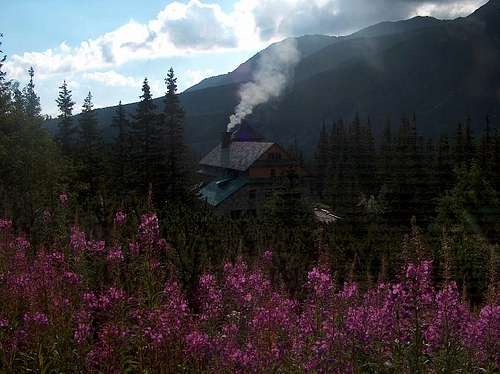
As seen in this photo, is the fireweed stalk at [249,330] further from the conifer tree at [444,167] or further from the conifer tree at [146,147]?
the conifer tree at [444,167]

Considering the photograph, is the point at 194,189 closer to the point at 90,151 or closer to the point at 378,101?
the point at 90,151

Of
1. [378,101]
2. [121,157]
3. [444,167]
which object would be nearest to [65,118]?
[121,157]

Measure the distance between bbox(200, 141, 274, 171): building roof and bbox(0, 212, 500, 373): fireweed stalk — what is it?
44.5 m

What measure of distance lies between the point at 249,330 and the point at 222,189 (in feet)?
152

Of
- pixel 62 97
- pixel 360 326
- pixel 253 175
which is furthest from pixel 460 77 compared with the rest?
pixel 360 326

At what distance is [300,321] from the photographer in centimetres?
428

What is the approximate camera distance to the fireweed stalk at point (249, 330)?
353 cm

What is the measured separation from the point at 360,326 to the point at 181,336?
1260 mm

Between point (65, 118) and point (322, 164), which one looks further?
point (322, 164)

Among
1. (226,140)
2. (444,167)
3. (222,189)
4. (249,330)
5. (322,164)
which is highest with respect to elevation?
(226,140)

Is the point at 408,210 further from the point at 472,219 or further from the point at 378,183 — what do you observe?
the point at 378,183

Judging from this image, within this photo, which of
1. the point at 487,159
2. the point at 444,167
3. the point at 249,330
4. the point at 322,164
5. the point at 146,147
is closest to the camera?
the point at 249,330

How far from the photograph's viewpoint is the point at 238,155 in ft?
176

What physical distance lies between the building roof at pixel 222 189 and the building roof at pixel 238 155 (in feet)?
4.07
